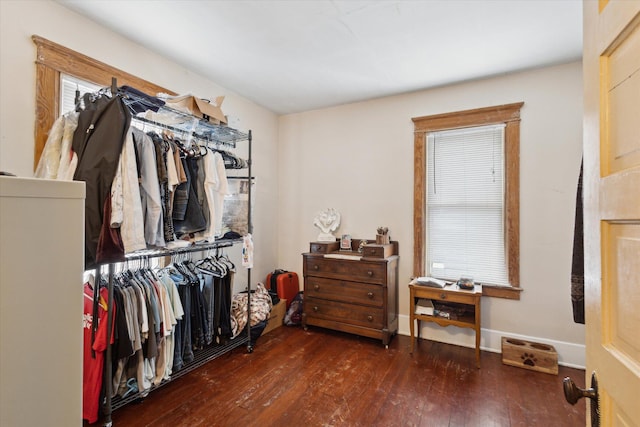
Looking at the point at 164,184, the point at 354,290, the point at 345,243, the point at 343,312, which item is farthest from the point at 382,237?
the point at 164,184

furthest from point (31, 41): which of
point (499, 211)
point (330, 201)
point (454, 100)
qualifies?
point (499, 211)

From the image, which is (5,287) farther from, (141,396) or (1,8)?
(1,8)

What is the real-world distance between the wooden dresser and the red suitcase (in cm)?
39

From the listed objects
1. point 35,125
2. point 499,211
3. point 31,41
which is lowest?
point 499,211

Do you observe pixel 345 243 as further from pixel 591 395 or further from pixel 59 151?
pixel 591 395

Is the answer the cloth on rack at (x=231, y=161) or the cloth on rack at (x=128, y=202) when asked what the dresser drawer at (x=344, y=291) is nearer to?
the cloth on rack at (x=231, y=161)

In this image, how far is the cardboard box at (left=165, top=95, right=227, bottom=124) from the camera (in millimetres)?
2135

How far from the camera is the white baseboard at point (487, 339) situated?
2.55 metres

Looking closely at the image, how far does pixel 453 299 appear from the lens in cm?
266

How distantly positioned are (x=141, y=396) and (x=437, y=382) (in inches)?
83.8

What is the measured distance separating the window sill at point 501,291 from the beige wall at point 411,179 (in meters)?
0.06

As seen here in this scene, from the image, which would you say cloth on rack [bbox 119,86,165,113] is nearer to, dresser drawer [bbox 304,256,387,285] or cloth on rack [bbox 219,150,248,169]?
cloth on rack [bbox 219,150,248,169]

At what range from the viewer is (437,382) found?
2.29 m

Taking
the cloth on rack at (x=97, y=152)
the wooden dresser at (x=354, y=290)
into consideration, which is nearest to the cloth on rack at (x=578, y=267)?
the wooden dresser at (x=354, y=290)
